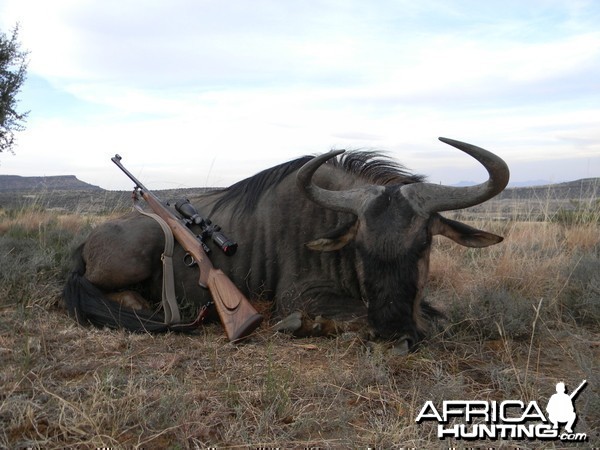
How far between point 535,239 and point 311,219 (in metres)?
4.43

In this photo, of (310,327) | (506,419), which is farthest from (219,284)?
(506,419)

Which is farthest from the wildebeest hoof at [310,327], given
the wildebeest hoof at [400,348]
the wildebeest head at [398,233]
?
the wildebeest hoof at [400,348]

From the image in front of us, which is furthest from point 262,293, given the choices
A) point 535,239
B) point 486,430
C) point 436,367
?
point 535,239

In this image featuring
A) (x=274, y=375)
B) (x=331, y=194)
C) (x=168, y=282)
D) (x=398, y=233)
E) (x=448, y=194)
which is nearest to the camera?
(x=274, y=375)

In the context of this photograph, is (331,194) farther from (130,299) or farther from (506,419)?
(506,419)

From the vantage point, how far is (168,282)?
14.0 feet

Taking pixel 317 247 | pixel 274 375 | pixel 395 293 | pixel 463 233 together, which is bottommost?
pixel 274 375

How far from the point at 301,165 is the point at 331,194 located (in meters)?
0.92

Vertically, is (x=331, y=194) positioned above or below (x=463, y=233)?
above

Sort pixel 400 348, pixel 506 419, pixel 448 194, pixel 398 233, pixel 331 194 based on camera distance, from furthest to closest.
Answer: pixel 331 194 → pixel 448 194 → pixel 398 233 → pixel 400 348 → pixel 506 419

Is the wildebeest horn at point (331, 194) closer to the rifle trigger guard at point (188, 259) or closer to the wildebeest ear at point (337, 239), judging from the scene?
the wildebeest ear at point (337, 239)

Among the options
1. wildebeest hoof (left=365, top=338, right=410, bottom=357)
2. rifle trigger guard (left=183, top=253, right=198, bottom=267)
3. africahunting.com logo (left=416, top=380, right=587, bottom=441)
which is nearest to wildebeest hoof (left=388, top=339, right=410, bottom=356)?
wildebeest hoof (left=365, top=338, right=410, bottom=357)

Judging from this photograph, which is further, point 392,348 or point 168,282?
point 168,282

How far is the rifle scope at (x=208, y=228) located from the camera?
14.3 ft
